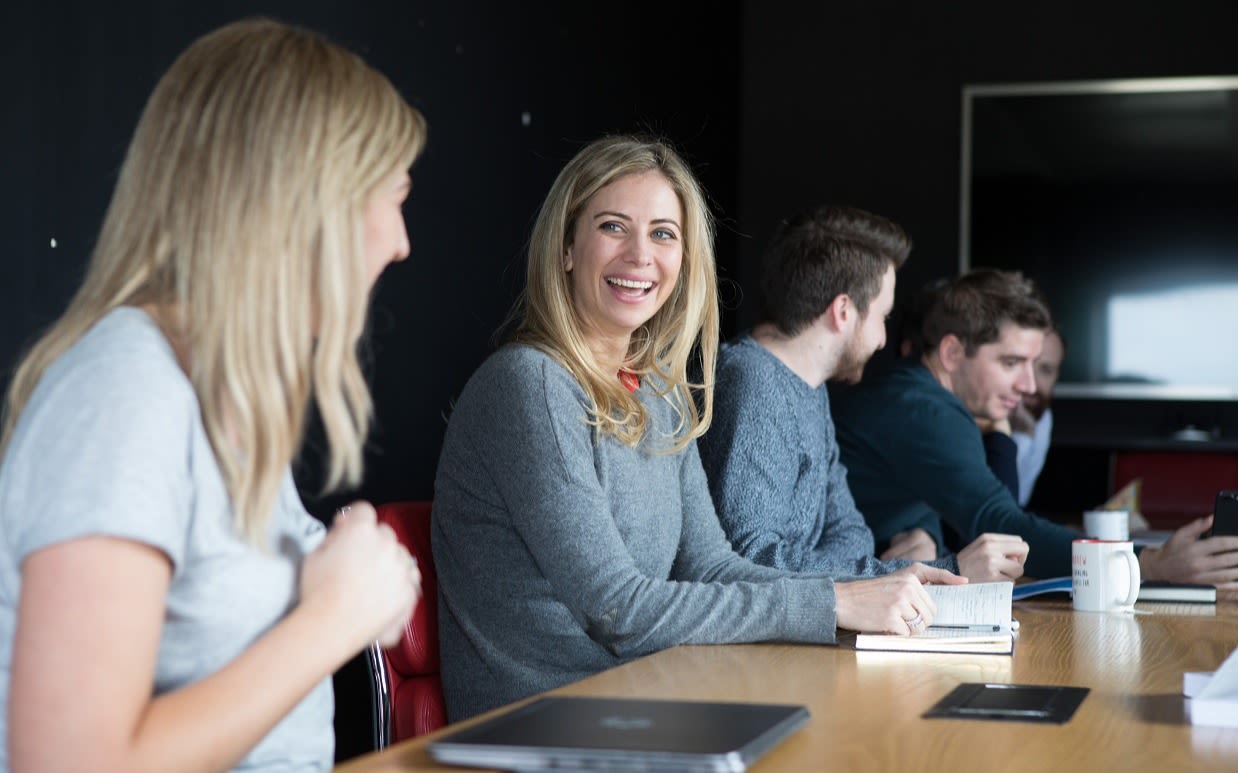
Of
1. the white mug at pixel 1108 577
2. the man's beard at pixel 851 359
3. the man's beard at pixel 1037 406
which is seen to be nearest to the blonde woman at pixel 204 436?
the white mug at pixel 1108 577

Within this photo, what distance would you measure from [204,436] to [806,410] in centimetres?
177

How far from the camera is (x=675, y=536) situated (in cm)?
213

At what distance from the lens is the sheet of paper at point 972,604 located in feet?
5.97

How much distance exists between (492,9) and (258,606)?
2478 mm

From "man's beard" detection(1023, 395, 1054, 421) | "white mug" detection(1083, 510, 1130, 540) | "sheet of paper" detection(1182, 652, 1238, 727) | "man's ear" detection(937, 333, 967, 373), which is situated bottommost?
"man's beard" detection(1023, 395, 1054, 421)

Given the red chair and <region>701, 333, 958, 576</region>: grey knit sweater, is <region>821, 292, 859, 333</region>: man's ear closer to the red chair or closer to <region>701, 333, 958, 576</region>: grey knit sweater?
<region>701, 333, 958, 576</region>: grey knit sweater

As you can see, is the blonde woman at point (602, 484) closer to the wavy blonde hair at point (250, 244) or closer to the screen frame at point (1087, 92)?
the wavy blonde hair at point (250, 244)

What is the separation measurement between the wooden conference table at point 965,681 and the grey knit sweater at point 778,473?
1.81 ft

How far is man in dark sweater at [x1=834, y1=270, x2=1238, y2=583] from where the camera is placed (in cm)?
260

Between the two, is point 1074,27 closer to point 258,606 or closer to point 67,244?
point 67,244

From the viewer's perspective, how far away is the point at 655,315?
232cm

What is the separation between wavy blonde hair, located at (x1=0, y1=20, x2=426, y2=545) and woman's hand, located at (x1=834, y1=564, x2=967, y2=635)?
2.68 ft

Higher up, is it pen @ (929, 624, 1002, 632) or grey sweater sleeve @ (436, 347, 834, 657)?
grey sweater sleeve @ (436, 347, 834, 657)

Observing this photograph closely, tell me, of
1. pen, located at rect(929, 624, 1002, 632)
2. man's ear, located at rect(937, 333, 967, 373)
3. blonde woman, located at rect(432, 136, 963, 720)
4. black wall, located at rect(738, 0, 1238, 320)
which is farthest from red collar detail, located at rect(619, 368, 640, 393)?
black wall, located at rect(738, 0, 1238, 320)
